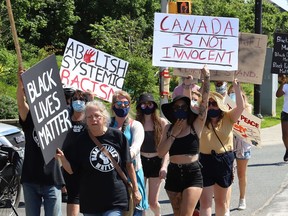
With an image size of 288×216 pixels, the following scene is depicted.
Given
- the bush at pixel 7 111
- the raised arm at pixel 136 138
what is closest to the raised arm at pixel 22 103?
the raised arm at pixel 136 138

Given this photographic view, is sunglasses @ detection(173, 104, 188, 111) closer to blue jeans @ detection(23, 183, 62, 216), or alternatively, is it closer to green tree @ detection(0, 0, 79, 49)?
blue jeans @ detection(23, 183, 62, 216)

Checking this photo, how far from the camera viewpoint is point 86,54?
870 cm

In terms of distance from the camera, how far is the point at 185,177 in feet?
21.4

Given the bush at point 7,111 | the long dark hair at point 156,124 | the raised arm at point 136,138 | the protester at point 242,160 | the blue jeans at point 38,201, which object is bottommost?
the bush at point 7,111

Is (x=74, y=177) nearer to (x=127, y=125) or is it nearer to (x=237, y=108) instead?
(x=127, y=125)

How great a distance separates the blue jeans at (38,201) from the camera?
20.0 ft

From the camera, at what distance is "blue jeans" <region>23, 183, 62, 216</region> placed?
20.0 ft

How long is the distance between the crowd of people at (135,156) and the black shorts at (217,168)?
0.01 metres

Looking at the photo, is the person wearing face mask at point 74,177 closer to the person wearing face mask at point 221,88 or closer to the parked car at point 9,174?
the parked car at point 9,174

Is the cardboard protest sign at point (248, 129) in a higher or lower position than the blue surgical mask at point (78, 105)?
lower

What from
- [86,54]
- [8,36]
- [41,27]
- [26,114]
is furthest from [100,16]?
[26,114]

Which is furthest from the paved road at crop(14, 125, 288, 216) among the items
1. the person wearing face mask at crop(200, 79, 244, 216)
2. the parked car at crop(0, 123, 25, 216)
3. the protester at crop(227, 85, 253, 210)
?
the person wearing face mask at crop(200, 79, 244, 216)

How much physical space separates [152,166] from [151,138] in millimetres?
317

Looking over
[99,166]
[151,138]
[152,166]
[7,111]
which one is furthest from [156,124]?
[7,111]
